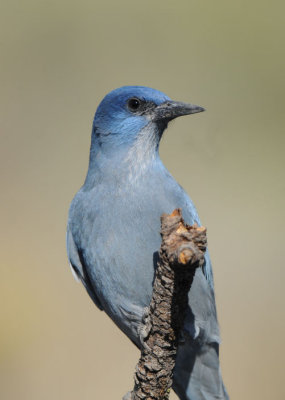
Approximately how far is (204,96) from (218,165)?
3.08 feet

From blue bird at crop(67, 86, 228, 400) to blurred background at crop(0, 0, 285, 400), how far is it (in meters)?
1.75

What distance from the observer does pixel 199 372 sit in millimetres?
5398

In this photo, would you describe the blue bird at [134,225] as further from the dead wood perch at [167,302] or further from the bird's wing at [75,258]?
the dead wood perch at [167,302]

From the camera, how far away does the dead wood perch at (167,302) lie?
328 centimetres

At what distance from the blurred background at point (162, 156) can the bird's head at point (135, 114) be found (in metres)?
2.70

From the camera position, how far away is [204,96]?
28.4 feet

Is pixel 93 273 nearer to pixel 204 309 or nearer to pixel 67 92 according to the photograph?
pixel 204 309

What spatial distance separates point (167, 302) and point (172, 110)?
6.48ft

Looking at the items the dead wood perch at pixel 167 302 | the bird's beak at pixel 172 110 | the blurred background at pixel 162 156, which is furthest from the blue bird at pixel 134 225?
the blurred background at pixel 162 156

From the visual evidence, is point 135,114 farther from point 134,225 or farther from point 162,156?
point 162,156

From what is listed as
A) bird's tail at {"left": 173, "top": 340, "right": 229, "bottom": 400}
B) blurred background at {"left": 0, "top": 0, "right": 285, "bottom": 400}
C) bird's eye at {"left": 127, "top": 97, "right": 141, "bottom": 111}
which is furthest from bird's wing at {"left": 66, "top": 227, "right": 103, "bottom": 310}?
blurred background at {"left": 0, "top": 0, "right": 285, "bottom": 400}

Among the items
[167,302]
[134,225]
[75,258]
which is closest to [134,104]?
[134,225]

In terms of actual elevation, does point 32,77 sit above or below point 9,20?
below

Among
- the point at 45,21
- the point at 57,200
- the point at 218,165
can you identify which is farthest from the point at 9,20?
the point at 218,165
